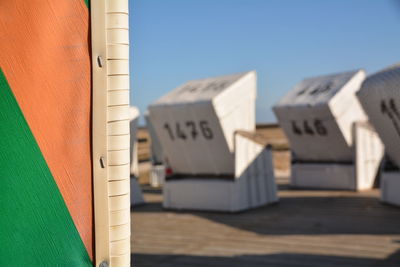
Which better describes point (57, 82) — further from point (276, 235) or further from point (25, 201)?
point (276, 235)

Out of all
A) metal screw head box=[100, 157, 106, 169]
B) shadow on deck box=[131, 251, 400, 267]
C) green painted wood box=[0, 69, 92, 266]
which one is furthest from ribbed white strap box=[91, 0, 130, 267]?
shadow on deck box=[131, 251, 400, 267]

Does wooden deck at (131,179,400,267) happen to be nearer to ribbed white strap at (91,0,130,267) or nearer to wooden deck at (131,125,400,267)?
wooden deck at (131,125,400,267)

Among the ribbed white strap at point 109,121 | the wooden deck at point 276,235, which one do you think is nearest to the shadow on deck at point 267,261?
the wooden deck at point 276,235

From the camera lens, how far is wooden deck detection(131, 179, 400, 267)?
5316 mm

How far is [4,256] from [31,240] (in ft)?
0.24

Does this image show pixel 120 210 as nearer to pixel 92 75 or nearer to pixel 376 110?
pixel 92 75

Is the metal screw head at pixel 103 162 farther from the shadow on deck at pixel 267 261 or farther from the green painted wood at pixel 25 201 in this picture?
the shadow on deck at pixel 267 261

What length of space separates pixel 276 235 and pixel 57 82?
18.9 feet

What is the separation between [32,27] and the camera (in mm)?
1171

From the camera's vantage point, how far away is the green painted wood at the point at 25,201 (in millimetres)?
1163

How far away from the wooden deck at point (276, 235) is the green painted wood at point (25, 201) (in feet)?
13.6

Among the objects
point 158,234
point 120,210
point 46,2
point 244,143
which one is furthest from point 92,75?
point 244,143

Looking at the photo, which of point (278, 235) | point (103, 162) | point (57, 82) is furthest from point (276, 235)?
point (57, 82)

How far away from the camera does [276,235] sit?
6.55 metres
